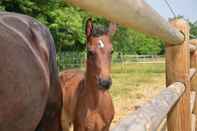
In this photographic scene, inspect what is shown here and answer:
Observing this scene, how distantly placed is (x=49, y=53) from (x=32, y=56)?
0.94 feet

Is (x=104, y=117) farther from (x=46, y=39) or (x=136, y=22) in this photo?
(x=136, y=22)

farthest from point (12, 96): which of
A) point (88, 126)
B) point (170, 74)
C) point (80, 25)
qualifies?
point (80, 25)

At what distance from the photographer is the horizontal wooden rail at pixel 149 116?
2.83 ft

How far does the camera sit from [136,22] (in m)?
0.92

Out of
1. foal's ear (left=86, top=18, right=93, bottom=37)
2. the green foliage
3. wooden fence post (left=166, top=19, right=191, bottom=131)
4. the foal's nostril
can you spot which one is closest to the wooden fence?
wooden fence post (left=166, top=19, right=191, bottom=131)

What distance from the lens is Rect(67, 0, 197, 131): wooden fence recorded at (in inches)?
27.9

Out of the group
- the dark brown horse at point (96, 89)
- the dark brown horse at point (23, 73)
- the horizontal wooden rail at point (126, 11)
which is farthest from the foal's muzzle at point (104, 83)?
the horizontal wooden rail at point (126, 11)

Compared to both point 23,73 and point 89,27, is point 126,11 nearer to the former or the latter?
point 23,73

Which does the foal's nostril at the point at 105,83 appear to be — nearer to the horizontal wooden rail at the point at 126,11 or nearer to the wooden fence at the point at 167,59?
the wooden fence at the point at 167,59

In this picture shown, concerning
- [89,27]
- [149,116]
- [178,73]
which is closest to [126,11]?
[149,116]

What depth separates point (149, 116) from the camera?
1041 millimetres

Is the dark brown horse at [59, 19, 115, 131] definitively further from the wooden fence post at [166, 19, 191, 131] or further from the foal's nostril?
the wooden fence post at [166, 19, 191, 131]

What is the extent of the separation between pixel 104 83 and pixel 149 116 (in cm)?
127

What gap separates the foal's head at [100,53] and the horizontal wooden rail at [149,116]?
0.80 metres
